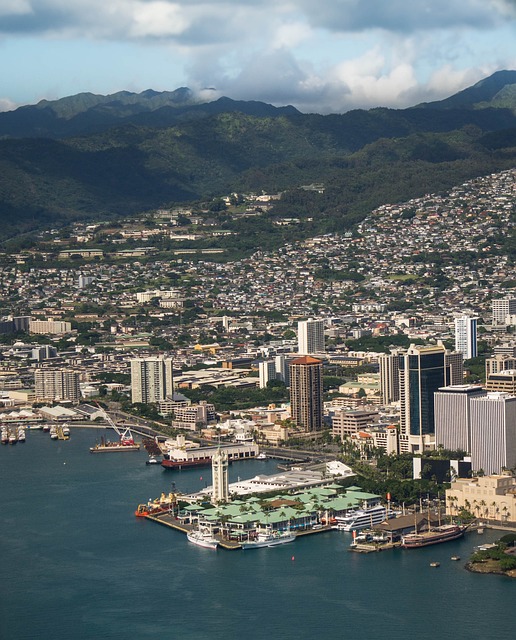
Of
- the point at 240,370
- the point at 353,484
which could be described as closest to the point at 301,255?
the point at 240,370

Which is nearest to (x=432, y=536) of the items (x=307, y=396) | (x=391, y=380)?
(x=307, y=396)

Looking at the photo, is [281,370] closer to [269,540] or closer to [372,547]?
[269,540]

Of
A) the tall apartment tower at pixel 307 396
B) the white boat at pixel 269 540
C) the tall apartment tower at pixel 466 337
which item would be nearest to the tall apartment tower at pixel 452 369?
the tall apartment tower at pixel 307 396

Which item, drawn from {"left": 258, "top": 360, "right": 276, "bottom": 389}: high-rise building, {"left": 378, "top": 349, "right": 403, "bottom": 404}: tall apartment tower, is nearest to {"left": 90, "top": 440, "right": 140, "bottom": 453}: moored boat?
{"left": 378, "top": 349, "right": 403, "bottom": 404}: tall apartment tower

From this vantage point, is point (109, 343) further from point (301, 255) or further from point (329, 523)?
point (329, 523)

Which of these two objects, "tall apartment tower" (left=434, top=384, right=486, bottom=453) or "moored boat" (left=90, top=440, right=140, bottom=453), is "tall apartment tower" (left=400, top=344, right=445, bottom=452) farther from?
"moored boat" (left=90, top=440, right=140, bottom=453)

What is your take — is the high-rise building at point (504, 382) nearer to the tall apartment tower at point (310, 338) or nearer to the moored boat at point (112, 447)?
the moored boat at point (112, 447)
